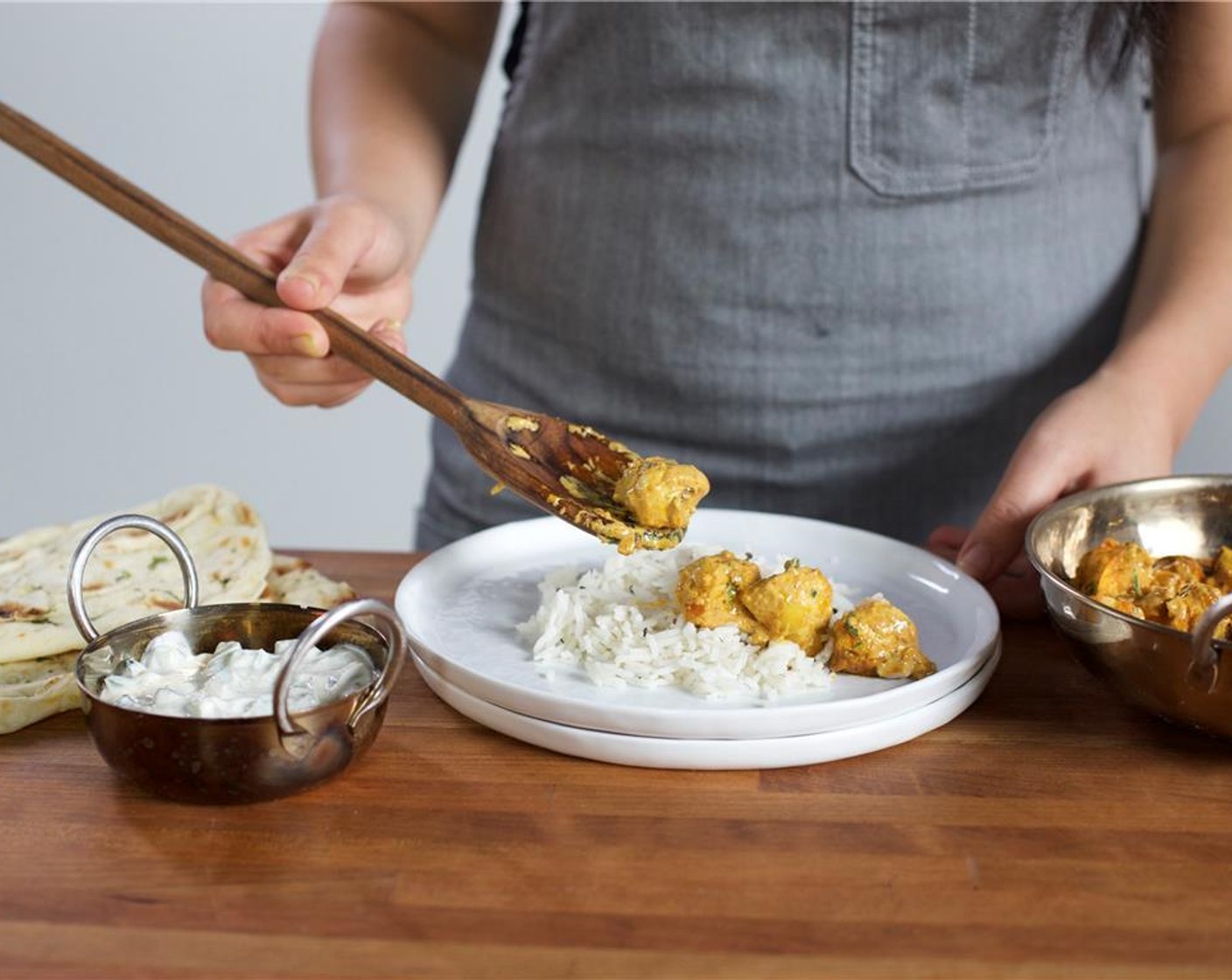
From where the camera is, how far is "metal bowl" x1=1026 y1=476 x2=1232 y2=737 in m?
1.54

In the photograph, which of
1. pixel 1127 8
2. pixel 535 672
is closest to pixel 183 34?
pixel 1127 8

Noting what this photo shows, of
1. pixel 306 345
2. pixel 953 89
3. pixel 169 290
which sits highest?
pixel 953 89

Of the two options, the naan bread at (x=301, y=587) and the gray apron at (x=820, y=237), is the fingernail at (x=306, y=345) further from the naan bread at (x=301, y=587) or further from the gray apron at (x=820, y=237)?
the gray apron at (x=820, y=237)

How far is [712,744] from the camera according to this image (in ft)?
5.23

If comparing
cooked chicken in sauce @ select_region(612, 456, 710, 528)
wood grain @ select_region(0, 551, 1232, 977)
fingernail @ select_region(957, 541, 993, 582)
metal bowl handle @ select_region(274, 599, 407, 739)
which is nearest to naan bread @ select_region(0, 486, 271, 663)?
wood grain @ select_region(0, 551, 1232, 977)

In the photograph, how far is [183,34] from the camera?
4609 mm

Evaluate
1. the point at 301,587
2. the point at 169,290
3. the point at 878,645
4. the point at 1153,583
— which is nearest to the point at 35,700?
the point at 301,587

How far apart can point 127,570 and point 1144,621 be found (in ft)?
4.71

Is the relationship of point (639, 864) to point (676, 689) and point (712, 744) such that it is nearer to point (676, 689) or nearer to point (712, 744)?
point (712, 744)

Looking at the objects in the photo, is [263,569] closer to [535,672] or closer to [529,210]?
[535,672]

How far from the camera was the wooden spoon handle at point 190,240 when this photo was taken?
77.5 inches

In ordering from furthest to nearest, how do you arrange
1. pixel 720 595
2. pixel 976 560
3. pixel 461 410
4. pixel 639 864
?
1. pixel 976 560
2. pixel 461 410
3. pixel 720 595
4. pixel 639 864

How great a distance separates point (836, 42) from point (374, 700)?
1459 mm

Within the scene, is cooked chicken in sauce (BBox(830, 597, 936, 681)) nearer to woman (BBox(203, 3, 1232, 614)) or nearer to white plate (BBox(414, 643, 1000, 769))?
white plate (BBox(414, 643, 1000, 769))
